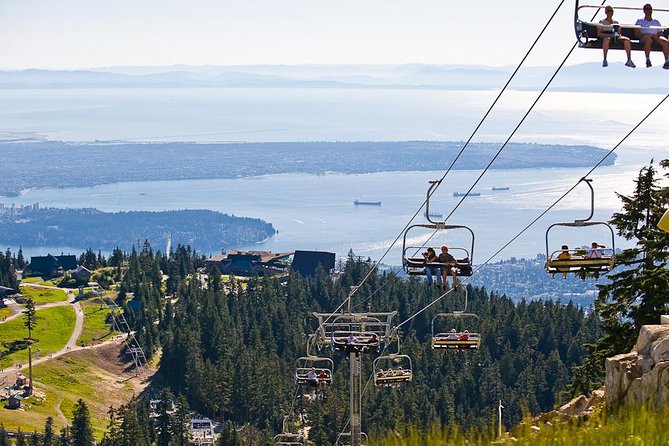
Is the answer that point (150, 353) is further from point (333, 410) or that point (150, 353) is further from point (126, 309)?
point (333, 410)

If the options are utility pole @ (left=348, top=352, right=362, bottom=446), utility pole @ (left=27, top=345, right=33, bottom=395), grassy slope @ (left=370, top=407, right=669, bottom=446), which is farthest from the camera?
utility pole @ (left=27, top=345, right=33, bottom=395)

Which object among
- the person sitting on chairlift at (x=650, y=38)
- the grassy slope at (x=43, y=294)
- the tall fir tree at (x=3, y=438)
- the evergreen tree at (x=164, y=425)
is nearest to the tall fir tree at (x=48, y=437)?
the tall fir tree at (x=3, y=438)

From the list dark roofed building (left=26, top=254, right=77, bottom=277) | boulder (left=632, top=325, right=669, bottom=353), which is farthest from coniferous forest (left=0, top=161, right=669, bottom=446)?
boulder (left=632, top=325, right=669, bottom=353)

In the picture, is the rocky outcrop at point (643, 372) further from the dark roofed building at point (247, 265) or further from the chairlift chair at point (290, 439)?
the dark roofed building at point (247, 265)

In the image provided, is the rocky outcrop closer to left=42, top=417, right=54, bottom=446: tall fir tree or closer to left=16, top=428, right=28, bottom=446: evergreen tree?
left=42, top=417, right=54, bottom=446: tall fir tree

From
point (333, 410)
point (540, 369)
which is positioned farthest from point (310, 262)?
point (333, 410)
